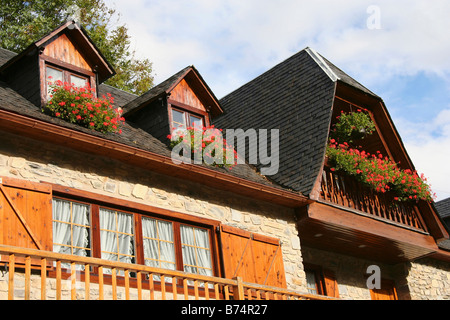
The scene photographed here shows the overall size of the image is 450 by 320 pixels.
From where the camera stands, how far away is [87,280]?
6070mm

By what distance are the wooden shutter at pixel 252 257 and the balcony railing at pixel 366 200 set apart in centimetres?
187

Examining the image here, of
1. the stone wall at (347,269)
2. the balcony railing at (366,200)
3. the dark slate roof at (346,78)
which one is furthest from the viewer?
the dark slate roof at (346,78)

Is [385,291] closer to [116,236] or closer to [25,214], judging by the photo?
[116,236]

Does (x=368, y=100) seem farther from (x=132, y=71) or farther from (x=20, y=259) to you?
(x=132, y=71)

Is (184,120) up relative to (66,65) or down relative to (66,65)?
down

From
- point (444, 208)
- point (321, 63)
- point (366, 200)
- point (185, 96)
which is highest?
point (321, 63)

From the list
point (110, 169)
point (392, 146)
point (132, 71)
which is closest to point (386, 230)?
point (392, 146)

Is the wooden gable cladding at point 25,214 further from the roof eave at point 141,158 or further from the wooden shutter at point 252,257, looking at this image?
the wooden shutter at point 252,257

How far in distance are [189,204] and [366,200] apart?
14.9 ft

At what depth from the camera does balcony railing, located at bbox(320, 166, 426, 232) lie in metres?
12.5

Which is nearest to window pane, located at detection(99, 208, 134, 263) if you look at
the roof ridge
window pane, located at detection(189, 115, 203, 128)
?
window pane, located at detection(189, 115, 203, 128)

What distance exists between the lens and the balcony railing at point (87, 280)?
5.81m

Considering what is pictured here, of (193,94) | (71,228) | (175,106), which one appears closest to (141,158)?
(71,228)

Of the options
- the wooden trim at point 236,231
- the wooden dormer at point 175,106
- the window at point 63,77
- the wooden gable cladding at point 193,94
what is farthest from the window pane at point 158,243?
the wooden gable cladding at point 193,94
